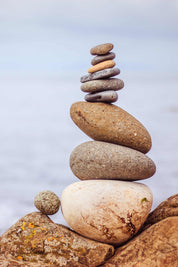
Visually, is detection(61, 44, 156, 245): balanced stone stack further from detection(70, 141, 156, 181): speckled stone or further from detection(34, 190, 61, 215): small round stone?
detection(34, 190, 61, 215): small round stone

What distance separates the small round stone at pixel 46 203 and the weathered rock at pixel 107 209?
0.29m

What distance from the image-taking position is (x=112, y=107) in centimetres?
618

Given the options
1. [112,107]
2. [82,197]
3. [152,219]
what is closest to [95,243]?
[82,197]

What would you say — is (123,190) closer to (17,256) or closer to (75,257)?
(75,257)

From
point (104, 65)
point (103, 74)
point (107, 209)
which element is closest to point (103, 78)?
point (103, 74)

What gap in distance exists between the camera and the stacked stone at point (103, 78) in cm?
609

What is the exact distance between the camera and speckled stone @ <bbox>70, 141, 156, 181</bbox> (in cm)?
569

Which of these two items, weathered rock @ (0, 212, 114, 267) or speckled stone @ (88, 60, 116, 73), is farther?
speckled stone @ (88, 60, 116, 73)

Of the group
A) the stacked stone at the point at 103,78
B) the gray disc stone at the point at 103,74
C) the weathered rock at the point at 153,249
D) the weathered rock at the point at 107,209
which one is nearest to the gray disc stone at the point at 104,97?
the stacked stone at the point at 103,78

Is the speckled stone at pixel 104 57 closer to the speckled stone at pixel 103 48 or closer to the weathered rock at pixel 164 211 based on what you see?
the speckled stone at pixel 103 48

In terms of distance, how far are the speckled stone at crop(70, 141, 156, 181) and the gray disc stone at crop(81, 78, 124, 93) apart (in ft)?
3.07

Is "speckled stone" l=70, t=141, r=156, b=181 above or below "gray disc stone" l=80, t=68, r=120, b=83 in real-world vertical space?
below

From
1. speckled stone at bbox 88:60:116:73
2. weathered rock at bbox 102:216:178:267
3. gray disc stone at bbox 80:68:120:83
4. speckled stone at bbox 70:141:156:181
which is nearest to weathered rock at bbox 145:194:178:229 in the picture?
weathered rock at bbox 102:216:178:267

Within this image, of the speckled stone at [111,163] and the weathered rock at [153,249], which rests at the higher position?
the speckled stone at [111,163]
